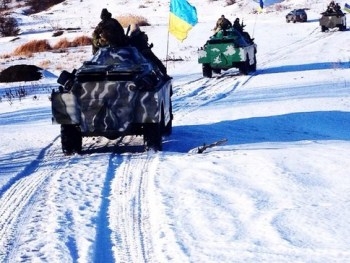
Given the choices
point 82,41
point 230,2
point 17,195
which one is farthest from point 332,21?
point 17,195

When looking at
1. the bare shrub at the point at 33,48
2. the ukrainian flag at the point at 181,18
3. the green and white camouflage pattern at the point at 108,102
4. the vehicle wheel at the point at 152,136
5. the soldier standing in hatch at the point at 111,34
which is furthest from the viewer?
the bare shrub at the point at 33,48

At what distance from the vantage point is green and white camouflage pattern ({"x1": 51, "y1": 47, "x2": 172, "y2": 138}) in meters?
9.55

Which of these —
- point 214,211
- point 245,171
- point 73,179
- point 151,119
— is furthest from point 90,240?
A: point 151,119

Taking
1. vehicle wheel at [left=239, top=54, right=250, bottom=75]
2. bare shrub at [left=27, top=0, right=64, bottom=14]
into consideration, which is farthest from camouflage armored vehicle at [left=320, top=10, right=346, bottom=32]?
bare shrub at [left=27, top=0, right=64, bottom=14]

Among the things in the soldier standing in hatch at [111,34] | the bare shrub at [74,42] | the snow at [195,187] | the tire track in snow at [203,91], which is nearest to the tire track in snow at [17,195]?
the snow at [195,187]

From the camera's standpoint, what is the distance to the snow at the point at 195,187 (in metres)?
5.57

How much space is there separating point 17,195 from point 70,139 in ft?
7.79

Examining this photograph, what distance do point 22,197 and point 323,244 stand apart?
336cm

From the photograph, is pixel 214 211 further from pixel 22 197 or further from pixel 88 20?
pixel 88 20

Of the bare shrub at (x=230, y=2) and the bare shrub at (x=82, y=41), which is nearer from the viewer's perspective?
the bare shrub at (x=82, y=41)

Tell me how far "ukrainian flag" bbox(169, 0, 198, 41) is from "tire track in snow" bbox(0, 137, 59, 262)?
8.22 metres

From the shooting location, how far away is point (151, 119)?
9.57 meters

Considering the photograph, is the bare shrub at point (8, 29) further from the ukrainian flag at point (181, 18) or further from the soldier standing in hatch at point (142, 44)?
the soldier standing in hatch at point (142, 44)

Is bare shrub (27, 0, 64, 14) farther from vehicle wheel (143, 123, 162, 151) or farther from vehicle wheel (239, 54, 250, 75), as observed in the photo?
vehicle wheel (143, 123, 162, 151)
